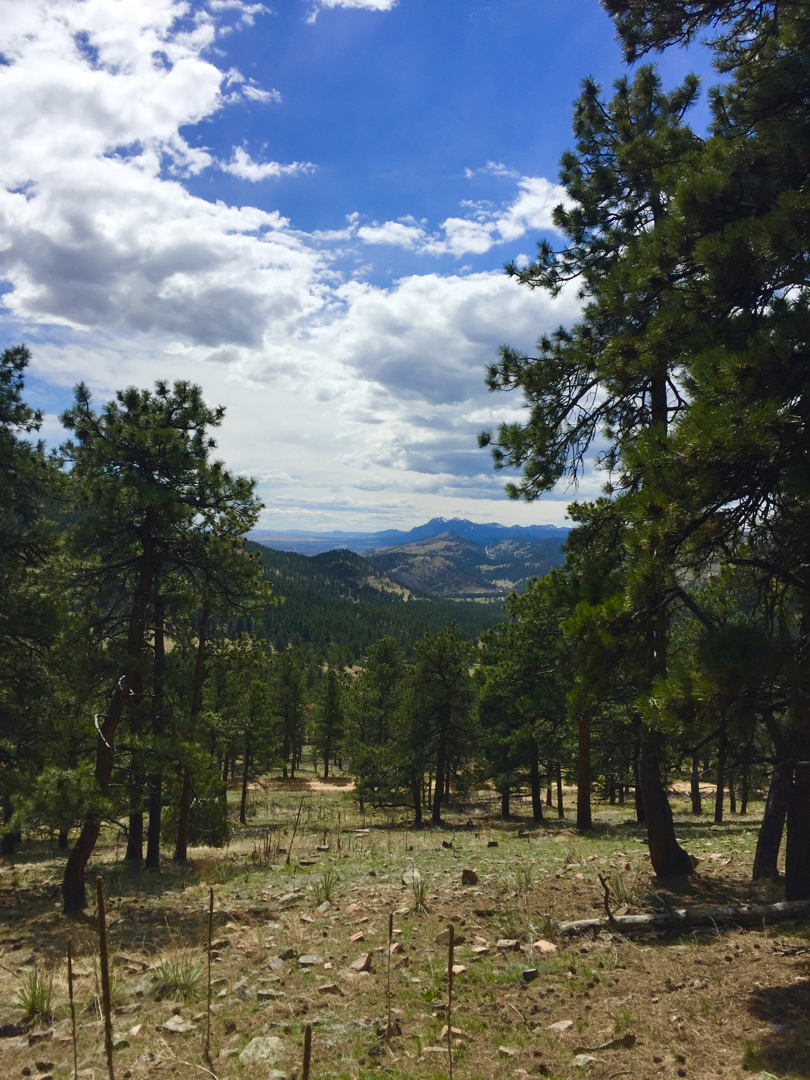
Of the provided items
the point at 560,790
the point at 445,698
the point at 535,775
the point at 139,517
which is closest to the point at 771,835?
the point at 139,517

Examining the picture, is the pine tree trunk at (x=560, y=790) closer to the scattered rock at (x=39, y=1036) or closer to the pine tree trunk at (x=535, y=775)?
the pine tree trunk at (x=535, y=775)

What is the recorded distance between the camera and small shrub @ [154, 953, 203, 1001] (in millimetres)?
6816

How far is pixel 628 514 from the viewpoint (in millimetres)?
5449

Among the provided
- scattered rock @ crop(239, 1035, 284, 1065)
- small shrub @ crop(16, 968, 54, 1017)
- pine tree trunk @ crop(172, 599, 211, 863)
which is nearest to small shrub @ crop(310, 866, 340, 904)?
small shrub @ crop(16, 968, 54, 1017)

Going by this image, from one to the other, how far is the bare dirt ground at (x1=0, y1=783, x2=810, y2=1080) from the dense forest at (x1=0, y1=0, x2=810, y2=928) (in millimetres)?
1787

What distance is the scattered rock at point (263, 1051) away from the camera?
5234mm

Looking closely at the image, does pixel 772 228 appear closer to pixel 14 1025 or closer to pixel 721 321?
pixel 721 321

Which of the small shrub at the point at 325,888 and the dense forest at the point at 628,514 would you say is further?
the small shrub at the point at 325,888

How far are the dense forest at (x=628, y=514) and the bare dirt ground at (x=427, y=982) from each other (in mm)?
1787

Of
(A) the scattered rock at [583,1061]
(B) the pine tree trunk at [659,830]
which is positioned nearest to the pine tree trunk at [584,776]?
(B) the pine tree trunk at [659,830]

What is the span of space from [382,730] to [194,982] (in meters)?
36.2

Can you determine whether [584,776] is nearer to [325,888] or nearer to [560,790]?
[560,790]

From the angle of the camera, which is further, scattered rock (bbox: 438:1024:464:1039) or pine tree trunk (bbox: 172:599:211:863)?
pine tree trunk (bbox: 172:599:211:863)

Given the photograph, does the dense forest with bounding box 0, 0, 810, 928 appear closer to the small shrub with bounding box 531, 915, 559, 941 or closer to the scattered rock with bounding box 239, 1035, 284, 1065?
the small shrub with bounding box 531, 915, 559, 941
